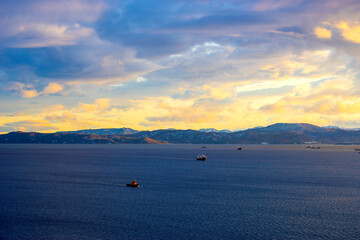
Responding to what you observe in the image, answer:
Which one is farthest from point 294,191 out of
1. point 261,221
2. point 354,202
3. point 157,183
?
point 157,183

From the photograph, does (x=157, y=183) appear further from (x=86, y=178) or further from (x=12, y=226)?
(x=12, y=226)

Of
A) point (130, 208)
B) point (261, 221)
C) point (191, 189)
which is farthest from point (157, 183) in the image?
point (261, 221)

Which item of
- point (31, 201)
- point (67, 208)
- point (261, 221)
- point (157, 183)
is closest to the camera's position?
point (261, 221)

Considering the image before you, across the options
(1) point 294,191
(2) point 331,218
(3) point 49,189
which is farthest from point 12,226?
(1) point 294,191

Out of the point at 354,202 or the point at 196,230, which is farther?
the point at 354,202

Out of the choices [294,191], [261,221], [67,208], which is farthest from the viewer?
[294,191]

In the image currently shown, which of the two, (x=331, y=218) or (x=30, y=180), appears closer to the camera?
(x=331, y=218)

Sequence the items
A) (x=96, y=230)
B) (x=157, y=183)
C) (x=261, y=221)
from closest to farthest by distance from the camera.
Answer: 1. (x=96, y=230)
2. (x=261, y=221)
3. (x=157, y=183)

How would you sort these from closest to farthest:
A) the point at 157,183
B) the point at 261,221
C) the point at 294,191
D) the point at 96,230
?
the point at 96,230 < the point at 261,221 < the point at 294,191 < the point at 157,183

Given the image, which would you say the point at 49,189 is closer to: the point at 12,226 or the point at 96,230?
the point at 12,226
